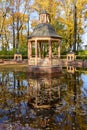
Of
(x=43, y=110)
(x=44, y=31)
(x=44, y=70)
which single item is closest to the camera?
(x=43, y=110)

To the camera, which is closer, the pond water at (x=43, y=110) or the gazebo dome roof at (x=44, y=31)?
the pond water at (x=43, y=110)

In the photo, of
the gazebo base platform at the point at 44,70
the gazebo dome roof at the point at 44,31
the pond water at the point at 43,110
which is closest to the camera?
the pond water at the point at 43,110

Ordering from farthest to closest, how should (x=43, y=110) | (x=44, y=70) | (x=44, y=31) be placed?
(x=44, y=31)
(x=44, y=70)
(x=43, y=110)

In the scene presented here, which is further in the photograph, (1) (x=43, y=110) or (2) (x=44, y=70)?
(2) (x=44, y=70)

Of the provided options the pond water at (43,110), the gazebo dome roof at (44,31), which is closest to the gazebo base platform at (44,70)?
the gazebo dome roof at (44,31)

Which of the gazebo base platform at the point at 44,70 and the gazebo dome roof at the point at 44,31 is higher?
the gazebo dome roof at the point at 44,31

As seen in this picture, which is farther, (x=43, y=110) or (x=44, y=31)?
(x=44, y=31)

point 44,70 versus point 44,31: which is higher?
point 44,31

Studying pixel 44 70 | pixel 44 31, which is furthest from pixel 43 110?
pixel 44 31

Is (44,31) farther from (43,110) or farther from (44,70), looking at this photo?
(43,110)

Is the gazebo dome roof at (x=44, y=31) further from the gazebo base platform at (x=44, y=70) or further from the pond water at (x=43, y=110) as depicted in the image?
the pond water at (x=43, y=110)

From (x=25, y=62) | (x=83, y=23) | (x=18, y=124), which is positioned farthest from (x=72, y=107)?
(x=83, y=23)

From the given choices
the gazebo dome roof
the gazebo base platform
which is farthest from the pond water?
the gazebo dome roof

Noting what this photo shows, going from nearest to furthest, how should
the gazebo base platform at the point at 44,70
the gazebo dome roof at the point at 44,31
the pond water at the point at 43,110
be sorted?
1. the pond water at the point at 43,110
2. the gazebo base platform at the point at 44,70
3. the gazebo dome roof at the point at 44,31
